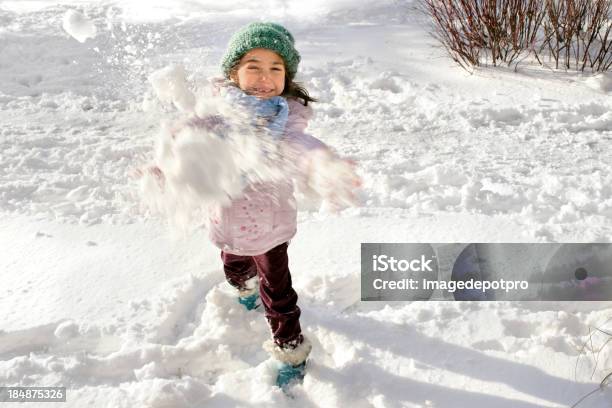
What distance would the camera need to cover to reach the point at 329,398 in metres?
1.79

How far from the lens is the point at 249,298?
2164mm

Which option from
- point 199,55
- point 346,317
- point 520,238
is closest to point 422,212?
point 520,238

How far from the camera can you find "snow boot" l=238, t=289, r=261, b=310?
215 centimetres

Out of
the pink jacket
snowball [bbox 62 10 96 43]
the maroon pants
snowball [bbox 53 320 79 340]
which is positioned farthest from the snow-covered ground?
snowball [bbox 62 10 96 43]

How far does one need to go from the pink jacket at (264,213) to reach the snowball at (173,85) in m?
0.31

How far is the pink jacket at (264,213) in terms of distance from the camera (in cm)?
160

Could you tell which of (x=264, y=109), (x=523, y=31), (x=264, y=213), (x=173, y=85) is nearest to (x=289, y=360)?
(x=264, y=213)

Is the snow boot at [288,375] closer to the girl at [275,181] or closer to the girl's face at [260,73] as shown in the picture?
the girl at [275,181]

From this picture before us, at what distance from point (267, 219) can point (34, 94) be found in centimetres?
316

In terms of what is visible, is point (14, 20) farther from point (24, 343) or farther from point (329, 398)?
point (329, 398)

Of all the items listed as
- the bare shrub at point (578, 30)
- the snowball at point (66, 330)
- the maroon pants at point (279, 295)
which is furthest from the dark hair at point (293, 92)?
the bare shrub at point (578, 30)

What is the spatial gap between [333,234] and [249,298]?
587 millimetres

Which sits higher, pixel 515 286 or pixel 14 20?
pixel 14 20

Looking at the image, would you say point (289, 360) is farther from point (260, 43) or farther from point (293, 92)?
point (260, 43)
